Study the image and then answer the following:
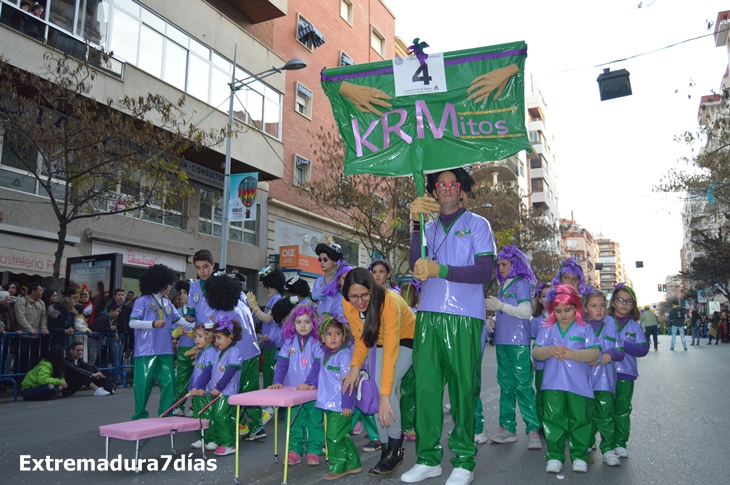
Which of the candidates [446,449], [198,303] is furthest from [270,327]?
[446,449]

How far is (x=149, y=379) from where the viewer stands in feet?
20.8

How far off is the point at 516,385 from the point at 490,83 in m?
2.97

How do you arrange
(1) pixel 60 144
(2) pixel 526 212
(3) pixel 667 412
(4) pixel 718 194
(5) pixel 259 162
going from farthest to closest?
(2) pixel 526 212
(4) pixel 718 194
(5) pixel 259 162
(1) pixel 60 144
(3) pixel 667 412

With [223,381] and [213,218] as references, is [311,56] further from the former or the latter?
[223,381]

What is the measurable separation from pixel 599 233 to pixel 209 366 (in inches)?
6768

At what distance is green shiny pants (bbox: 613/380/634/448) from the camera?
17.3ft

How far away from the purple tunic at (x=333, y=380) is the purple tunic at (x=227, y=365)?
0.96 m

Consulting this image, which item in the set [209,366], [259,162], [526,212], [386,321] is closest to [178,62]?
[259,162]

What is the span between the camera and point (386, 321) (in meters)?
4.46

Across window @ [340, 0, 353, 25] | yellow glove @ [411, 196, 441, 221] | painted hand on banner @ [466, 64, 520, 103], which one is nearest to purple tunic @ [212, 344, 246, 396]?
yellow glove @ [411, 196, 441, 221]

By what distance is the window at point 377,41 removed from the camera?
3345 cm

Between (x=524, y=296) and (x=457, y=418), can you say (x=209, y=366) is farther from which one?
(x=524, y=296)

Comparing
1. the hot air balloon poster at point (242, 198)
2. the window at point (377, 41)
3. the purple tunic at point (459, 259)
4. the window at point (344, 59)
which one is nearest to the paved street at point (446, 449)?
the purple tunic at point (459, 259)

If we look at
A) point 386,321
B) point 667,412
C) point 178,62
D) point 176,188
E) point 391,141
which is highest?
point 178,62
